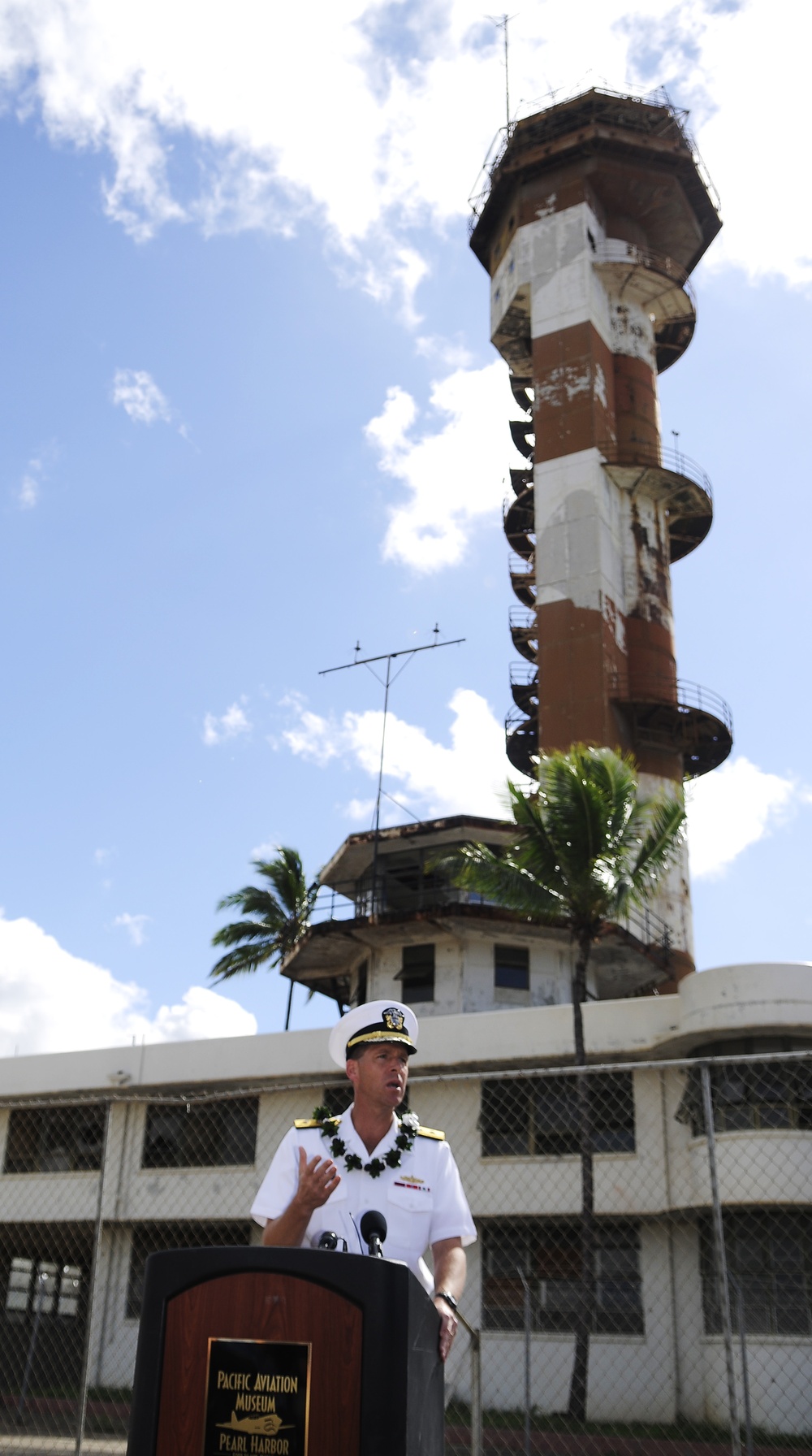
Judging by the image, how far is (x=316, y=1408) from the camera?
2.81m

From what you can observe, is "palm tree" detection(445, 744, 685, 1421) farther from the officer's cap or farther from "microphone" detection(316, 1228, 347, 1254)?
"microphone" detection(316, 1228, 347, 1254)

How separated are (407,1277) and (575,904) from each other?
17232 millimetres

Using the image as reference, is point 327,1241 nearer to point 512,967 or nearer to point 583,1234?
point 583,1234

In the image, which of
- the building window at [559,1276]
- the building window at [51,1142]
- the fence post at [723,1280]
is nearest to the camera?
the fence post at [723,1280]

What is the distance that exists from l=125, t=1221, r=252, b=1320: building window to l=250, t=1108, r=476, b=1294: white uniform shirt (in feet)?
66.6

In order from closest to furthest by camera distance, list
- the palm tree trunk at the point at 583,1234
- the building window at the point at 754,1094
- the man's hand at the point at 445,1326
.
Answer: the man's hand at the point at 445,1326
the palm tree trunk at the point at 583,1234
the building window at the point at 754,1094

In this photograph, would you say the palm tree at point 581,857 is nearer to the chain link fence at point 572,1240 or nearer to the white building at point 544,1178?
the chain link fence at point 572,1240

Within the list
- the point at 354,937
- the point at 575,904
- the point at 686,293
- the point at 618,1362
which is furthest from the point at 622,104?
the point at 618,1362

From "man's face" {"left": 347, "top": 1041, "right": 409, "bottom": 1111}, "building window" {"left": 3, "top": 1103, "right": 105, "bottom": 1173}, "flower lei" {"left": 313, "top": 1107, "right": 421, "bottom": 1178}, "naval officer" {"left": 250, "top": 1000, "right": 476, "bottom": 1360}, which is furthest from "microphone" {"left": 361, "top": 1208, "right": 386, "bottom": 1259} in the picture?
"building window" {"left": 3, "top": 1103, "right": 105, "bottom": 1173}

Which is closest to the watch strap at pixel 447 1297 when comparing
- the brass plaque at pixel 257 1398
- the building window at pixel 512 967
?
the brass plaque at pixel 257 1398

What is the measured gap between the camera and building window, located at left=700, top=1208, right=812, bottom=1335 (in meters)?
18.3

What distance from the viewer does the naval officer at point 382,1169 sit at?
4121mm

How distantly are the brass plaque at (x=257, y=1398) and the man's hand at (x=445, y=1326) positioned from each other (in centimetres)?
64

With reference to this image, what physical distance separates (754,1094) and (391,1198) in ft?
Answer: 55.0
